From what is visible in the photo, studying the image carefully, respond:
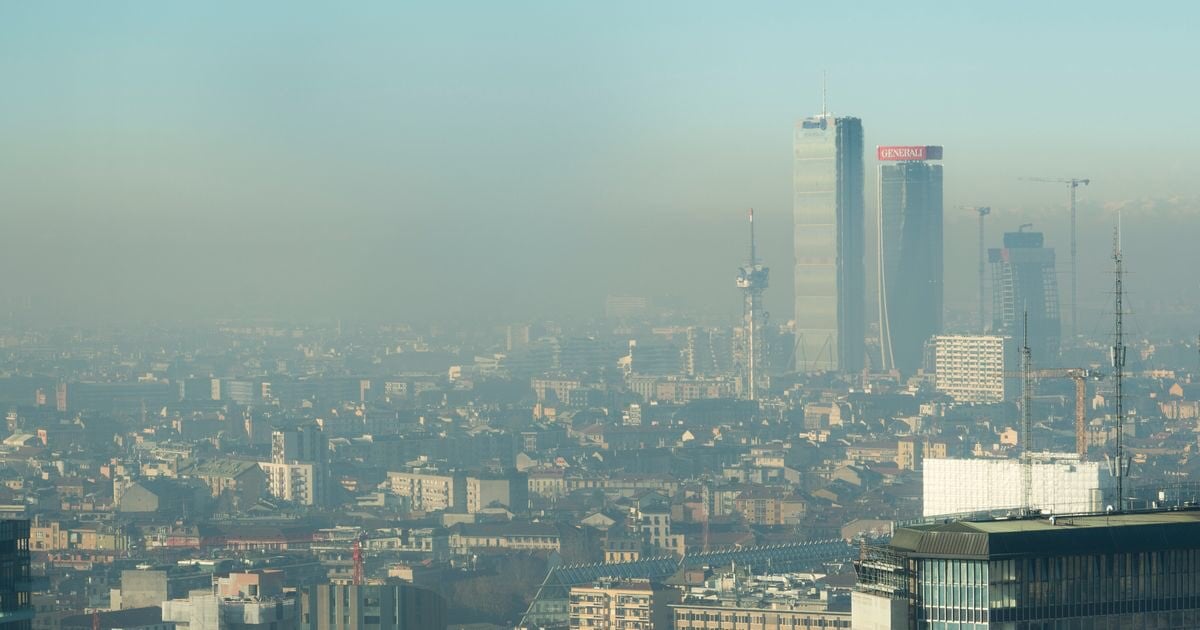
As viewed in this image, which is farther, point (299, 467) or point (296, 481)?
point (299, 467)

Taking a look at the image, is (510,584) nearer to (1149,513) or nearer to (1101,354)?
(1149,513)

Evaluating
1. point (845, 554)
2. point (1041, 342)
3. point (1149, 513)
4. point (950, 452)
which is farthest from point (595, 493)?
point (1149, 513)

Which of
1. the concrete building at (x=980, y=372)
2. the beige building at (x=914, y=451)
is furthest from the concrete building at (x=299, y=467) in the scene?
the concrete building at (x=980, y=372)

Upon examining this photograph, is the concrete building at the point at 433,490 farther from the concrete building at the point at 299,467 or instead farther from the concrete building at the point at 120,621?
the concrete building at the point at 120,621

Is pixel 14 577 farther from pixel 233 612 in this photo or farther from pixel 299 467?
pixel 299 467

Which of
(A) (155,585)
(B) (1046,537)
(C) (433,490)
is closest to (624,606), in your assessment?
(A) (155,585)

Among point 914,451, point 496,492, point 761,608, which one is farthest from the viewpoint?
point 914,451
